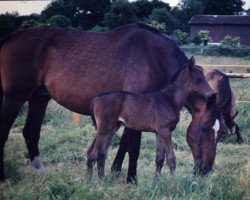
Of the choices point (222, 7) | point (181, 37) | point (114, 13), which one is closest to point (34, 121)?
point (114, 13)

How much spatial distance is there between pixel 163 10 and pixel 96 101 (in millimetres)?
35966

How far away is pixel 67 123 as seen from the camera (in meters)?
8.68

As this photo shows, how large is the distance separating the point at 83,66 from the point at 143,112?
113 centimetres

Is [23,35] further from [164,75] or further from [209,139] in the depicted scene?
[209,139]

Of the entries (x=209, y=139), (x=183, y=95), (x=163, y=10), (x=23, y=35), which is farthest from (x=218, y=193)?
(x=163, y=10)

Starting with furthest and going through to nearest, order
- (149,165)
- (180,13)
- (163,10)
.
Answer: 1. (180,13)
2. (163,10)
3. (149,165)

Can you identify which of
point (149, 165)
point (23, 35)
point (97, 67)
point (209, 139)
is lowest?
point (149, 165)

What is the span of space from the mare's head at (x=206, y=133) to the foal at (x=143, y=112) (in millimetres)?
241

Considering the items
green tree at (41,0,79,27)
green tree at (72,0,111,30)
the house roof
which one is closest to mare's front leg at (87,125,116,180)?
green tree at (41,0,79,27)

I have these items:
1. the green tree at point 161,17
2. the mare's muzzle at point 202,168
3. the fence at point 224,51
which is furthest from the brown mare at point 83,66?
the green tree at point 161,17

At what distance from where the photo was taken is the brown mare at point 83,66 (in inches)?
197

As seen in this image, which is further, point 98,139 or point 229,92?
point 229,92

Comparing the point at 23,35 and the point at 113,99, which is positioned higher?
the point at 23,35

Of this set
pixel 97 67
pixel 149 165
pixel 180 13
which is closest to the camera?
pixel 97 67
